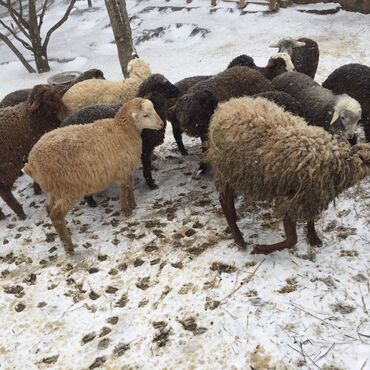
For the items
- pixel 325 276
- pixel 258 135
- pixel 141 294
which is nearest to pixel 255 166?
pixel 258 135

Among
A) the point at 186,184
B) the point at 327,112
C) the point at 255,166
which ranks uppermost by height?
the point at 255,166

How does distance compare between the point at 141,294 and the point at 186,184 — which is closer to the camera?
the point at 141,294

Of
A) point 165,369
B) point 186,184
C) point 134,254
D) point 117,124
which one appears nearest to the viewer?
point 165,369

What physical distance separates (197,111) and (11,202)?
2.51 metres

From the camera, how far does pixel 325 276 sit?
3.40 meters

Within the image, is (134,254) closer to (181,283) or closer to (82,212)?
(181,283)

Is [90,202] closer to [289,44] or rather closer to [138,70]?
[138,70]

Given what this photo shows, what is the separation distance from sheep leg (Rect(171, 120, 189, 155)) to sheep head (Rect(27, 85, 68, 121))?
1532 mm

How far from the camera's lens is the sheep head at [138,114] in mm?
4648

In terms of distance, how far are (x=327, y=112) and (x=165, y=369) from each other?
3.47 m

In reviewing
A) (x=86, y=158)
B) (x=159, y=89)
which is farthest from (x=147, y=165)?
(x=86, y=158)

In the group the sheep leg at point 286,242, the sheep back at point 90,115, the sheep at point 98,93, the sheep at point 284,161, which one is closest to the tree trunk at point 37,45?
the sheep at point 98,93

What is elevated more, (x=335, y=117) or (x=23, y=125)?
(x=23, y=125)

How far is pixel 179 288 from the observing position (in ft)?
11.7
